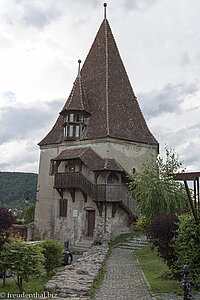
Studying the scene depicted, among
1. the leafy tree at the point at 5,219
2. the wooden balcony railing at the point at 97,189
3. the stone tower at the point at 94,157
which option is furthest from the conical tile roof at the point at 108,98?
the leafy tree at the point at 5,219

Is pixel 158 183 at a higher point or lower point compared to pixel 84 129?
lower

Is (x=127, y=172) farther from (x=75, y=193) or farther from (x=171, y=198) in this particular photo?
(x=171, y=198)

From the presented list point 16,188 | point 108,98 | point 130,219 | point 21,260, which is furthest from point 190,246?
point 16,188

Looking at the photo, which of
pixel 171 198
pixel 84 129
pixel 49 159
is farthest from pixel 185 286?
pixel 49 159

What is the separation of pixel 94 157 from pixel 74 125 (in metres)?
3.74

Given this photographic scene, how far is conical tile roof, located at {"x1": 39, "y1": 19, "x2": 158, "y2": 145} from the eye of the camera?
77.6ft

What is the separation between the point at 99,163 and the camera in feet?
70.9

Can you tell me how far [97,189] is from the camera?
2103 cm

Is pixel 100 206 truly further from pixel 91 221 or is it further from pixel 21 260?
pixel 21 260

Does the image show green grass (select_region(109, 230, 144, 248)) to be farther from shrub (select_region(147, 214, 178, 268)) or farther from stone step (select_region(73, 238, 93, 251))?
shrub (select_region(147, 214, 178, 268))

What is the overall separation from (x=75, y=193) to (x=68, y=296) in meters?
15.6

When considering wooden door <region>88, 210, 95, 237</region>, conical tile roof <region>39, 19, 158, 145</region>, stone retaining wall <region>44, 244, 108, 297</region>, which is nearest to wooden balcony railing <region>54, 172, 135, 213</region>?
→ wooden door <region>88, 210, 95, 237</region>

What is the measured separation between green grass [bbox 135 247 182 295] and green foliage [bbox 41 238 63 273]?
3788mm

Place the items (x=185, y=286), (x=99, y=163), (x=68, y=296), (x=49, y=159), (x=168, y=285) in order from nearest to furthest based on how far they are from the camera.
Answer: (x=185, y=286)
(x=68, y=296)
(x=168, y=285)
(x=99, y=163)
(x=49, y=159)
